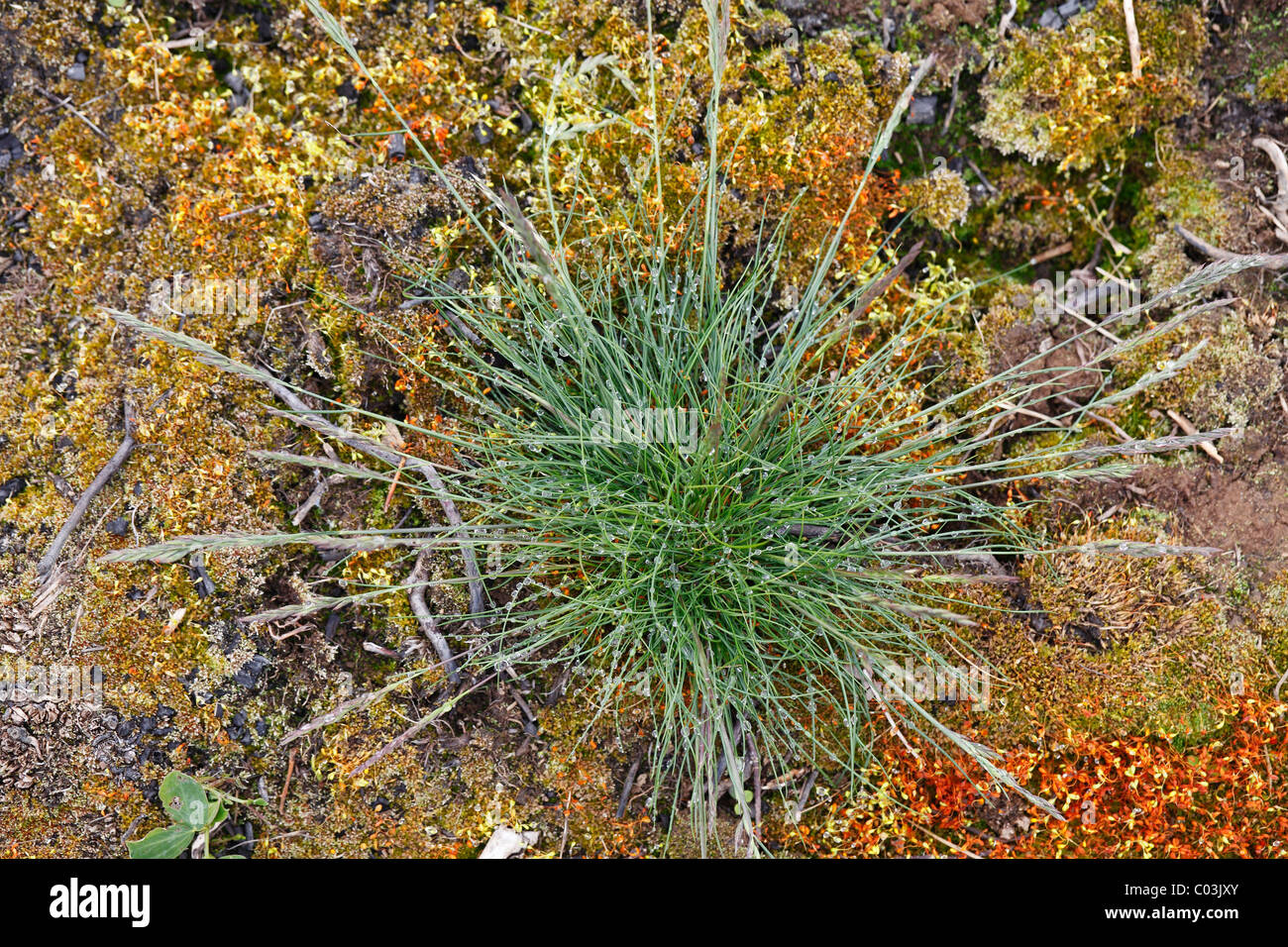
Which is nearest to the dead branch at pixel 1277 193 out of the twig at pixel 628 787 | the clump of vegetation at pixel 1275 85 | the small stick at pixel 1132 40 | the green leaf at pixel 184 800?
the clump of vegetation at pixel 1275 85

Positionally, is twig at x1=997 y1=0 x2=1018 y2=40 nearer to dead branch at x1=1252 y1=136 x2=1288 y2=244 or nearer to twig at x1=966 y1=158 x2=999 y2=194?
twig at x1=966 y1=158 x2=999 y2=194

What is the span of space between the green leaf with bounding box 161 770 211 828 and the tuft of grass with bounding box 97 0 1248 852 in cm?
92

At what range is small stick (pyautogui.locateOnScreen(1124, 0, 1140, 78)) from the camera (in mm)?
2818

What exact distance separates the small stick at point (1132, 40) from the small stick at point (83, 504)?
3.67 m

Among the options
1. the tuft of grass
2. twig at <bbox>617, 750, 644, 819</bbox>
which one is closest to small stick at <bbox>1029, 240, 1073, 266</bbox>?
the tuft of grass

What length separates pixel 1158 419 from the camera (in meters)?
2.87

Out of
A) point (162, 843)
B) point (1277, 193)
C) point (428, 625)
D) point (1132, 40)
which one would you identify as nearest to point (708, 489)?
point (428, 625)

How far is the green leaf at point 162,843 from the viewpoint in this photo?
249 cm

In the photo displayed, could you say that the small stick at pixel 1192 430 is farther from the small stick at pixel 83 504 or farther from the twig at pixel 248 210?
the small stick at pixel 83 504

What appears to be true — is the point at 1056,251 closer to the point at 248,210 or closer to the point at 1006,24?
the point at 1006,24

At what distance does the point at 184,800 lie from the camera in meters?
2.57

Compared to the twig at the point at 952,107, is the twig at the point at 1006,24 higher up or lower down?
higher up

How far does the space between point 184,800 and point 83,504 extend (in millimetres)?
1035
